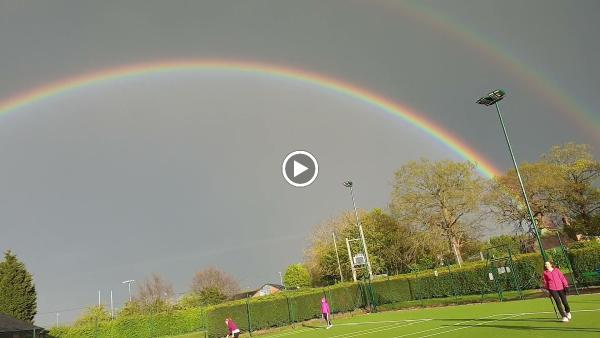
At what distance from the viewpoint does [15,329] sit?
111 feet

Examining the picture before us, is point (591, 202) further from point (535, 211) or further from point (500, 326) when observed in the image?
point (500, 326)

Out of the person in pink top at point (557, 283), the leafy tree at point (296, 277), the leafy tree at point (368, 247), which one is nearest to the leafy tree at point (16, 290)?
the leafy tree at point (368, 247)

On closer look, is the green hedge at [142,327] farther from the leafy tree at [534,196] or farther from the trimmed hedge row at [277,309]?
the leafy tree at [534,196]

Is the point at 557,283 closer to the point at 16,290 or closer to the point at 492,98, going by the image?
the point at 492,98

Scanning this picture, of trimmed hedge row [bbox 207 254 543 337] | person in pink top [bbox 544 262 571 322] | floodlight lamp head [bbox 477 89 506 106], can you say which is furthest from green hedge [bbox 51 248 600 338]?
person in pink top [bbox 544 262 571 322]

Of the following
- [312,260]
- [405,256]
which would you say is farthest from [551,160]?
[312,260]

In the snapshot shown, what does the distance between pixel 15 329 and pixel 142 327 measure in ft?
37.5

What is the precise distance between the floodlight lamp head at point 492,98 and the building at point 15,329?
32.1m

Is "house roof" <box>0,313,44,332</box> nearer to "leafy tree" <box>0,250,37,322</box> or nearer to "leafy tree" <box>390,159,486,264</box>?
"leafy tree" <box>0,250,37,322</box>

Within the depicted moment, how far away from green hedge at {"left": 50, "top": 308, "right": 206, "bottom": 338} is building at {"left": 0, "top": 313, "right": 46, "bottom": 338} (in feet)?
11.0

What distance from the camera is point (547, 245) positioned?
73312mm

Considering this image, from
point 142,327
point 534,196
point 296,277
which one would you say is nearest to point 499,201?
point 534,196

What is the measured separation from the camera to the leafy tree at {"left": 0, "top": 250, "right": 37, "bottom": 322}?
48.1 m

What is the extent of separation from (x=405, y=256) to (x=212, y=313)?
35.6 m
